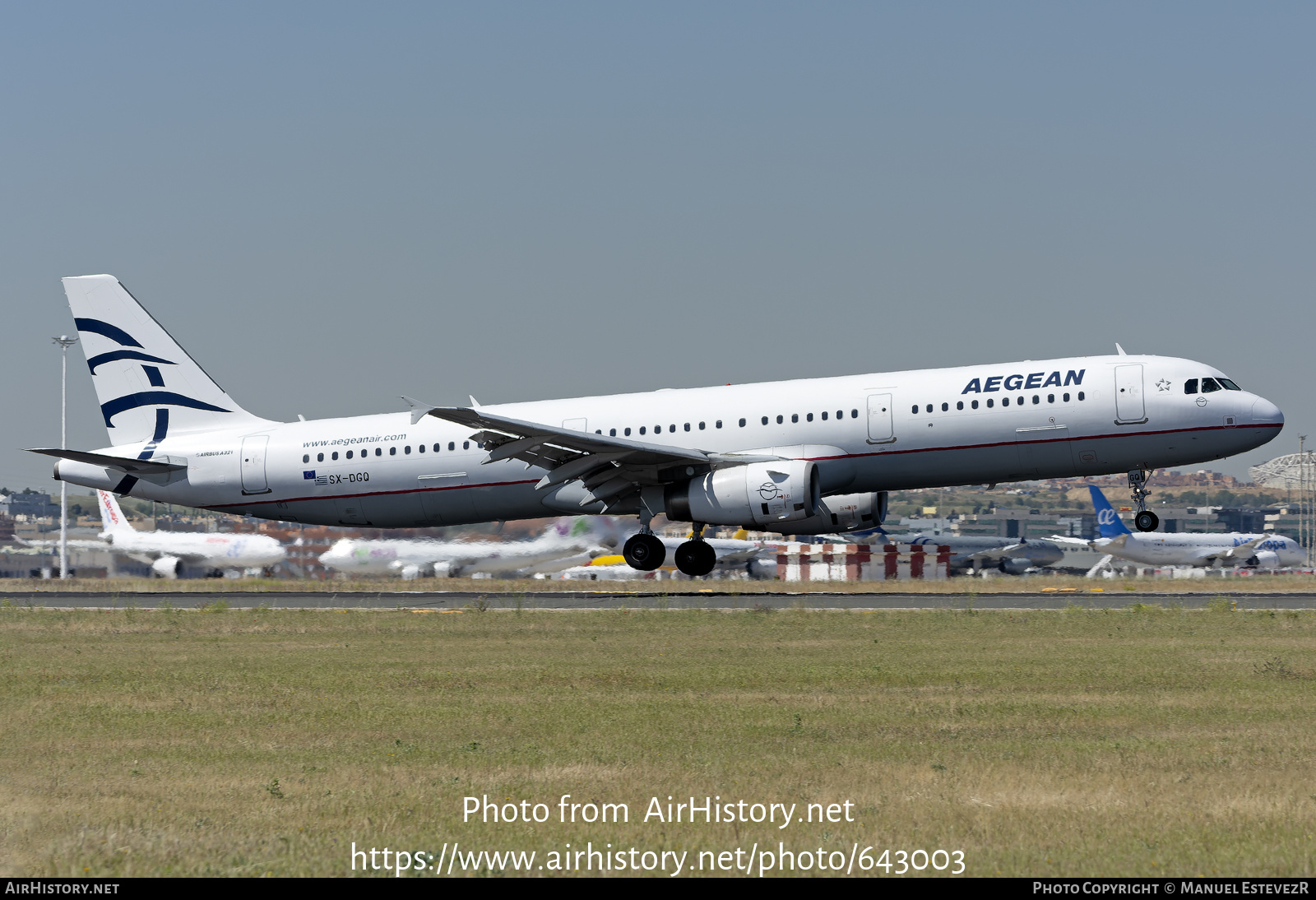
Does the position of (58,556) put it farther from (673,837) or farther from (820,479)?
(673,837)

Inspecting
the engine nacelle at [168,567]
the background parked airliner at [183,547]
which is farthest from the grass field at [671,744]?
the engine nacelle at [168,567]

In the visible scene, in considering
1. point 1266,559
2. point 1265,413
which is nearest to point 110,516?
point 1265,413

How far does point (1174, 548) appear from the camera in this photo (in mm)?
82562

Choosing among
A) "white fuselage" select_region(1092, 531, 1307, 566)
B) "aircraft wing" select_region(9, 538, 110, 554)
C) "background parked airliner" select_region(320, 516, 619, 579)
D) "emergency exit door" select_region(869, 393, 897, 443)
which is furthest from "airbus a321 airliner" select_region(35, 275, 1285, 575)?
"white fuselage" select_region(1092, 531, 1307, 566)

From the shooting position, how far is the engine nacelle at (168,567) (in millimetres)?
57750

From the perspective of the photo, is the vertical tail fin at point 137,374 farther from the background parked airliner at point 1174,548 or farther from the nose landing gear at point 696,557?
the background parked airliner at point 1174,548

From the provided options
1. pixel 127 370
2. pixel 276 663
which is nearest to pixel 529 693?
pixel 276 663

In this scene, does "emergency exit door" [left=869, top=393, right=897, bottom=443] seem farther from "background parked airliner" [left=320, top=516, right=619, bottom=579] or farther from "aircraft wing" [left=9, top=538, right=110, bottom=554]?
"aircraft wing" [left=9, top=538, right=110, bottom=554]

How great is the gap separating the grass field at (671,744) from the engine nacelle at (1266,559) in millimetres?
63767

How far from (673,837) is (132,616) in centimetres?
2537

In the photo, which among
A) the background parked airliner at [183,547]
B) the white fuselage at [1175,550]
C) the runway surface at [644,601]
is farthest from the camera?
the white fuselage at [1175,550]

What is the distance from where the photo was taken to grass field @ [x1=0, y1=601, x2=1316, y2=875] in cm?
988

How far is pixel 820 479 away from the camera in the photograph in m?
34.1
